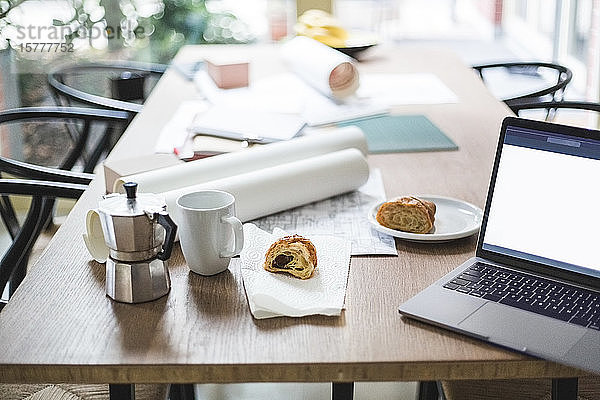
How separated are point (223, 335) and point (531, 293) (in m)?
0.47

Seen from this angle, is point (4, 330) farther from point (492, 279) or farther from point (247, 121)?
point (247, 121)

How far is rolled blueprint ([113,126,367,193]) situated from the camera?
1525 mm

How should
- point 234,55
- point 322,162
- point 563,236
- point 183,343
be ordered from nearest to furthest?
point 183,343 → point 563,236 → point 322,162 → point 234,55

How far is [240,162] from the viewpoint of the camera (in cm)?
167

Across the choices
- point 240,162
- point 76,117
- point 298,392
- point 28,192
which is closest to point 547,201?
point 240,162

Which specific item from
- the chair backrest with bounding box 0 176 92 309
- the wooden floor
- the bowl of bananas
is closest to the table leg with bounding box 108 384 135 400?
the chair backrest with bounding box 0 176 92 309

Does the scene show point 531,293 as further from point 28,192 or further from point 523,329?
point 28,192

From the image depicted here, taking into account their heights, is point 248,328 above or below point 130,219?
below

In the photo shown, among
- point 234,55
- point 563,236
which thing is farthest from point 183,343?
point 234,55

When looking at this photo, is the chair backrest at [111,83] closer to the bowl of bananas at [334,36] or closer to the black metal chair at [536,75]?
the bowl of bananas at [334,36]

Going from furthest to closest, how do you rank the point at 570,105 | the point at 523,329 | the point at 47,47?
the point at 47,47 → the point at 570,105 → the point at 523,329

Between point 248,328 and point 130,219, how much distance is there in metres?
0.23

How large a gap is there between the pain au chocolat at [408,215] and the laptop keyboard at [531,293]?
0.58 feet

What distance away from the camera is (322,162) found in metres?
1.70
